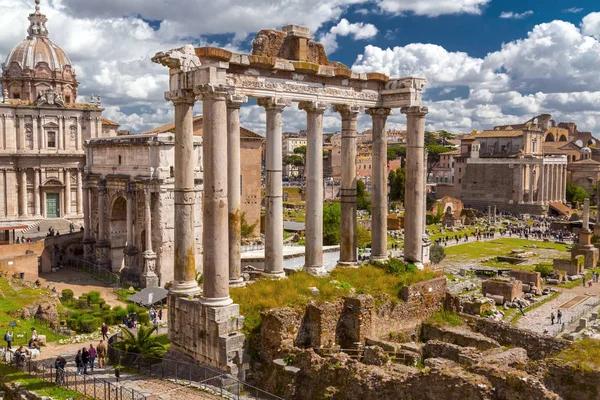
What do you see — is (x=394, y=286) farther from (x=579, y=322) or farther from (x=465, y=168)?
(x=465, y=168)

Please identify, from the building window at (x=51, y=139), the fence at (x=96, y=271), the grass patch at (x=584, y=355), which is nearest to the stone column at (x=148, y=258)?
the fence at (x=96, y=271)

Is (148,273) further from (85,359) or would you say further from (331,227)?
(85,359)

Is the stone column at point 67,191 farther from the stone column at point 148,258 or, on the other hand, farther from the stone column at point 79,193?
the stone column at point 148,258

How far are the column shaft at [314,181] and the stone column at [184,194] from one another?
378cm

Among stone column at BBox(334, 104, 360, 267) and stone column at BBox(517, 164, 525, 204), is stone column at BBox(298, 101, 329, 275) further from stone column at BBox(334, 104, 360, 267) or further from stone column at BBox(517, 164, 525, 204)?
stone column at BBox(517, 164, 525, 204)

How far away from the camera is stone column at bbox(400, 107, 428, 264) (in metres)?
17.9

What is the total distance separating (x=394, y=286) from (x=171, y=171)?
66.4 ft

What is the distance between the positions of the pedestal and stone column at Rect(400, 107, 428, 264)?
724 inches

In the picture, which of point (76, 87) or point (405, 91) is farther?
point (76, 87)

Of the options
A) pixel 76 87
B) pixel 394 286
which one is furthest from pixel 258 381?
pixel 76 87

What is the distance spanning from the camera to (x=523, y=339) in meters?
15.1

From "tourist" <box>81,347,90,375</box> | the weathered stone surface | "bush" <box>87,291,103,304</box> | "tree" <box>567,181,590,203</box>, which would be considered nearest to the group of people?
"tourist" <box>81,347,90,375</box>

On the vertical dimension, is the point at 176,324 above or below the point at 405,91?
below

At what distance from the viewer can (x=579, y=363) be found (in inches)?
452
